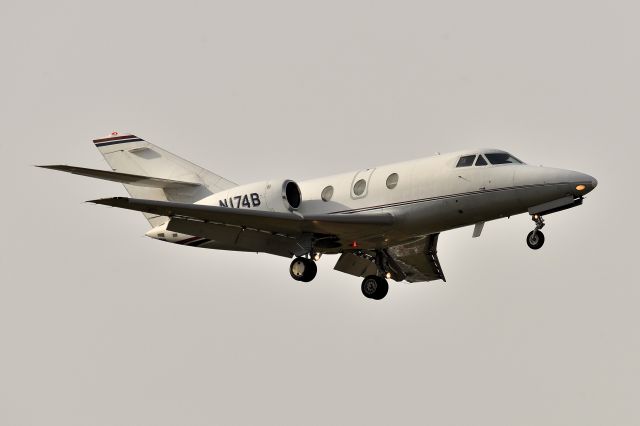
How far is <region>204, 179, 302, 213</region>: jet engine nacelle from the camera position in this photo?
31.3 m

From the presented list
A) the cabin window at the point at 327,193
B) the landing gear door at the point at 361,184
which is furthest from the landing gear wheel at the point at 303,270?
the landing gear door at the point at 361,184

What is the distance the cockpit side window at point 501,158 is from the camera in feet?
98.8

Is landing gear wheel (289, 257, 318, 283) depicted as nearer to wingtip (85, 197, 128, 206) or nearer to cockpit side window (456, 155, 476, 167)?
cockpit side window (456, 155, 476, 167)

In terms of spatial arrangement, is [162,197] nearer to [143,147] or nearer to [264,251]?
[143,147]

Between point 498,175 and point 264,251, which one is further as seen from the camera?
point 264,251

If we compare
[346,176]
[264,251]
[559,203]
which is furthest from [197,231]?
[559,203]

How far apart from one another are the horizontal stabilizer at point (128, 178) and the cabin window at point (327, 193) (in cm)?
466

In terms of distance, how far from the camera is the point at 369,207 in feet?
102

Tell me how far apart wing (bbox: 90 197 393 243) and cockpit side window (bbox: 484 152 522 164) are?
2960 mm

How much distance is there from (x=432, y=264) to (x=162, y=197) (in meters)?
8.16

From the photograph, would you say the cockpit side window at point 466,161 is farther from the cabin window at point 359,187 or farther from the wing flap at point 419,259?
the wing flap at point 419,259

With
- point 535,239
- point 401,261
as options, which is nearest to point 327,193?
point 401,261

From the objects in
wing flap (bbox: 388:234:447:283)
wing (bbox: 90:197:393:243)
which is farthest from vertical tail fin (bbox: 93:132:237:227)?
wing flap (bbox: 388:234:447:283)

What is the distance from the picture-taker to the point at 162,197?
115 feet
